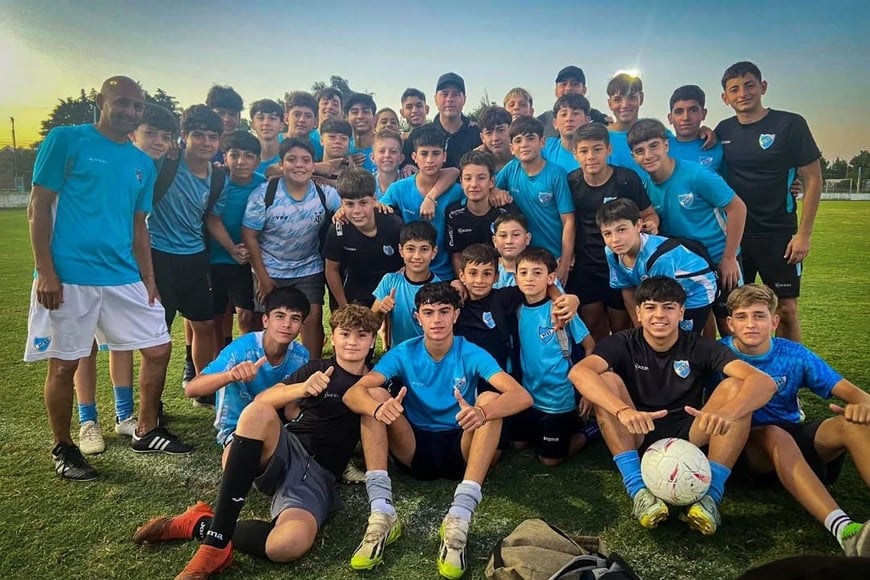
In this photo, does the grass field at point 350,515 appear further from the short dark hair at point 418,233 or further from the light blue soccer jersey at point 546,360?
the short dark hair at point 418,233

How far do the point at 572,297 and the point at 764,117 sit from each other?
2.51m

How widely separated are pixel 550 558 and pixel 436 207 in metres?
3.01

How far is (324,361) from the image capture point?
3.42 m

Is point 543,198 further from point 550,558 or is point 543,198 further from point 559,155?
point 550,558

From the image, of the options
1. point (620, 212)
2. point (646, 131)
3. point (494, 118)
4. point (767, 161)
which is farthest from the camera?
point (494, 118)

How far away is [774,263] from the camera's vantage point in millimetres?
4777

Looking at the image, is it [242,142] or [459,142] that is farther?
[459,142]

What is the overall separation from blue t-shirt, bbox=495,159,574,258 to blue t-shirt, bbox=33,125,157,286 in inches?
114

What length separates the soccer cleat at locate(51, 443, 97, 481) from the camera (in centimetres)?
353

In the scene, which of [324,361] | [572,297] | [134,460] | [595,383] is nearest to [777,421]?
[595,383]

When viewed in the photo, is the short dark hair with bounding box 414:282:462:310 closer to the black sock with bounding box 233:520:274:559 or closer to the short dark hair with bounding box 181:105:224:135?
the black sock with bounding box 233:520:274:559

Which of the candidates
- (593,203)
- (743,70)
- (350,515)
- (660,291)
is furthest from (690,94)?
(350,515)

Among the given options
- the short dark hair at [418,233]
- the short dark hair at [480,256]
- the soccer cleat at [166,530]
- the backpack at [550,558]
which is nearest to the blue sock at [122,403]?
the soccer cleat at [166,530]

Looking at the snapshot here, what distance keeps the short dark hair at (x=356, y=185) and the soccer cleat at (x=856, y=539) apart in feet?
11.9
